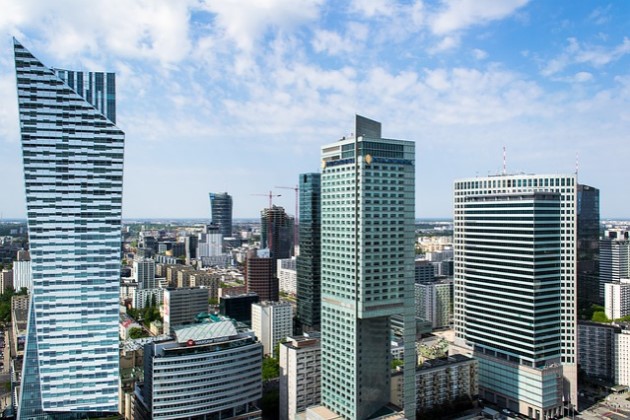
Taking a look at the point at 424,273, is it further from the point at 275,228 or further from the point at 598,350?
the point at 598,350

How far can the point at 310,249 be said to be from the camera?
338ft

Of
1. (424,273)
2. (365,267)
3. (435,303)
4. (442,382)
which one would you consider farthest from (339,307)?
(424,273)

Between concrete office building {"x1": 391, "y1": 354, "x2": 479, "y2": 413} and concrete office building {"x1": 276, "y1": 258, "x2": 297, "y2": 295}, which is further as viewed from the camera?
concrete office building {"x1": 276, "y1": 258, "x2": 297, "y2": 295}

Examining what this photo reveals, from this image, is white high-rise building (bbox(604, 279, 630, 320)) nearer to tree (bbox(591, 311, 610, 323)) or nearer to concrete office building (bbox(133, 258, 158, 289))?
tree (bbox(591, 311, 610, 323))

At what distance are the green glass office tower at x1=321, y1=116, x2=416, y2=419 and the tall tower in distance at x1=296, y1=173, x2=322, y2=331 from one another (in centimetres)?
4185

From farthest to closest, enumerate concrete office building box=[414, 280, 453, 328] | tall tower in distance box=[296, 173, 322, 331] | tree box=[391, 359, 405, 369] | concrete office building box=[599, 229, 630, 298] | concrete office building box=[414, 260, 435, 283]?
1. concrete office building box=[414, 260, 435, 283]
2. concrete office building box=[599, 229, 630, 298]
3. concrete office building box=[414, 280, 453, 328]
4. tall tower in distance box=[296, 173, 322, 331]
5. tree box=[391, 359, 405, 369]

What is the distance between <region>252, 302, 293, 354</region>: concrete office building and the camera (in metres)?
98.5

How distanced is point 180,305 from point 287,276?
57600mm

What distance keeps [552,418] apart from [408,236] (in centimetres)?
3208

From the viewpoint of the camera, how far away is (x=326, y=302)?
6038 centimetres

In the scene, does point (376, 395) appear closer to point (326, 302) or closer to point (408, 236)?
point (326, 302)

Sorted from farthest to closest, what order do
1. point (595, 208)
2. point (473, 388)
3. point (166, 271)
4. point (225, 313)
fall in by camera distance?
point (166, 271) → point (595, 208) → point (225, 313) → point (473, 388)

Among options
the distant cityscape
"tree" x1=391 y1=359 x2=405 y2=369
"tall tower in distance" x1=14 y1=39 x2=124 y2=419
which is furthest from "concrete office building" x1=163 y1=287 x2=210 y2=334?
"tall tower in distance" x1=14 y1=39 x2=124 y2=419

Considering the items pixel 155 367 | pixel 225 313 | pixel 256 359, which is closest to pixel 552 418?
pixel 256 359
